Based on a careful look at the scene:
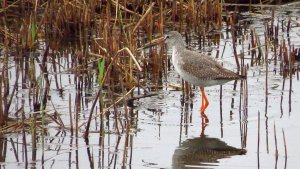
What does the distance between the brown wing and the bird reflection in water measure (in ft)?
3.65

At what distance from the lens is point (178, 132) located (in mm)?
7848

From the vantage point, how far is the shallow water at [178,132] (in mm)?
6871

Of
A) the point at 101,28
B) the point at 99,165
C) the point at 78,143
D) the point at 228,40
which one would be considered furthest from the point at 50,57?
the point at 99,165

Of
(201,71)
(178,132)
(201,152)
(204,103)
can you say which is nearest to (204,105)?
(204,103)

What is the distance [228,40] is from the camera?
39.4 feet

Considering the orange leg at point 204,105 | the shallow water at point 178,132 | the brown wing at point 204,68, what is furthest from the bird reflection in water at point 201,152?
Answer: the brown wing at point 204,68

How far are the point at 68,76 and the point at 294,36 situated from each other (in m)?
3.87

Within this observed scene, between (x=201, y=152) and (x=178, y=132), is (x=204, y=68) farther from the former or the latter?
(x=201, y=152)

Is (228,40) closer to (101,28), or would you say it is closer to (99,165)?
(101,28)

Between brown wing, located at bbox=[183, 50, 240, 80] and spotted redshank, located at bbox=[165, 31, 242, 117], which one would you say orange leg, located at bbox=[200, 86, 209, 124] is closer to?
spotted redshank, located at bbox=[165, 31, 242, 117]

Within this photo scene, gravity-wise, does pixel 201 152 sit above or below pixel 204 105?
below

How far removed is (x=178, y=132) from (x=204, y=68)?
119 cm

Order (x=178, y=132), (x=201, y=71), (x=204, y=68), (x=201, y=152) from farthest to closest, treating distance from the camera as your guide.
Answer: (x=204, y=68)
(x=201, y=71)
(x=178, y=132)
(x=201, y=152)

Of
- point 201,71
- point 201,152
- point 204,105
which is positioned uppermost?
point 201,71
